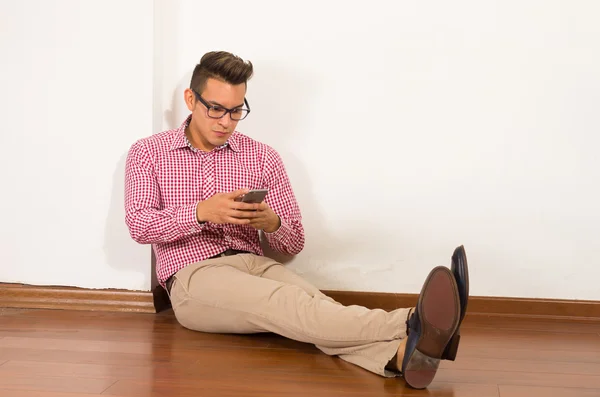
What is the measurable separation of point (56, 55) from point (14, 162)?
501mm

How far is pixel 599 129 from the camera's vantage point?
3.10 m

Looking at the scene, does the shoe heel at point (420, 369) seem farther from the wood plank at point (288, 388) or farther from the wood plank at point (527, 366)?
the wood plank at point (527, 366)

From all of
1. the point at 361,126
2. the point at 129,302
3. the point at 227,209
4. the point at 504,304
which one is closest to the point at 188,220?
the point at 227,209

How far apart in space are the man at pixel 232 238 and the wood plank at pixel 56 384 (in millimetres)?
601

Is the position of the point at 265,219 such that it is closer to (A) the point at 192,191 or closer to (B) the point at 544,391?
(A) the point at 192,191

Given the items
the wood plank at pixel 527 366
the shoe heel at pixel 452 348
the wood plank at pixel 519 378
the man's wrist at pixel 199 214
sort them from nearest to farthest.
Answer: the shoe heel at pixel 452 348 → the wood plank at pixel 519 378 → the wood plank at pixel 527 366 → the man's wrist at pixel 199 214

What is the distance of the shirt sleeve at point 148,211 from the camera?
2643 millimetres

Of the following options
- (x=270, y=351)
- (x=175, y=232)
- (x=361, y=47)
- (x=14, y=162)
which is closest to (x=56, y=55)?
(x=14, y=162)

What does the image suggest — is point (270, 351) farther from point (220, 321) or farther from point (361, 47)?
point (361, 47)

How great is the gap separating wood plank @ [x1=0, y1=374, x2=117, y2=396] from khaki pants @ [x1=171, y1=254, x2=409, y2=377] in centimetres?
57

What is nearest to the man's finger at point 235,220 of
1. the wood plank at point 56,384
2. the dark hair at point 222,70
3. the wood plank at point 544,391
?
the dark hair at point 222,70

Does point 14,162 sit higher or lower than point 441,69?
lower

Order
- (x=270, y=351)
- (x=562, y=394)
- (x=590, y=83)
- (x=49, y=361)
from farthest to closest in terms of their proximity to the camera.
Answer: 1. (x=590, y=83)
2. (x=270, y=351)
3. (x=49, y=361)
4. (x=562, y=394)

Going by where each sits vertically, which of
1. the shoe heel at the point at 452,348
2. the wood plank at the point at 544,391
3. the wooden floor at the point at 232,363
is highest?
the shoe heel at the point at 452,348
